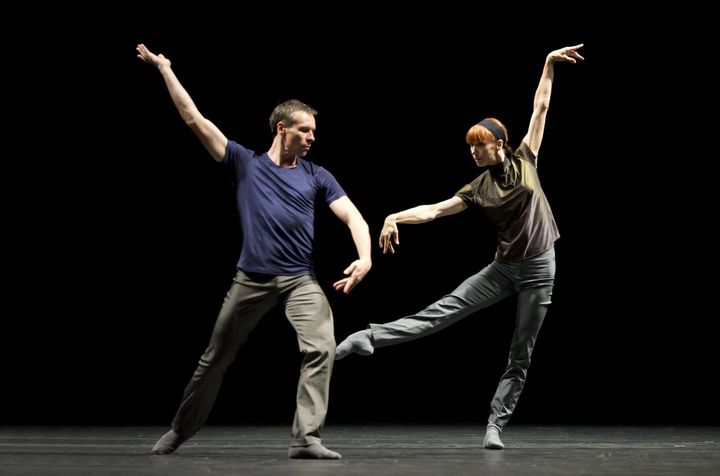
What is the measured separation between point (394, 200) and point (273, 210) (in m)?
2.98

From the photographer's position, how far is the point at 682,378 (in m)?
6.46

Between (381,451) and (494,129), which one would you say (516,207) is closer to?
(494,129)

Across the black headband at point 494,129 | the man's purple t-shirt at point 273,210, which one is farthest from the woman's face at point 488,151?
the man's purple t-shirt at point 273,210

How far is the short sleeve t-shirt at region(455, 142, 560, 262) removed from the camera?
3967 mm

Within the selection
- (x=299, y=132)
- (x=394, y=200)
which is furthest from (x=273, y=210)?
(x=394, y=200)

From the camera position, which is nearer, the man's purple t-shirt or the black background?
the man's purple t-shirt

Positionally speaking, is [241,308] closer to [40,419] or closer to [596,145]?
[40,419]

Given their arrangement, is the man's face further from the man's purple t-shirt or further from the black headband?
the black headband

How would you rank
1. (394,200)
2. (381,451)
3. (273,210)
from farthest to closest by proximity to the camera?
(394,200) < (381,451) < (273,210)

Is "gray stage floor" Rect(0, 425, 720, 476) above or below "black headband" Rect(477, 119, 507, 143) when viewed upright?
below

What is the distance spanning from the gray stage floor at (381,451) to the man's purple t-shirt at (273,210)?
0.66 metres

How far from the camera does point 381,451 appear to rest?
147 inches

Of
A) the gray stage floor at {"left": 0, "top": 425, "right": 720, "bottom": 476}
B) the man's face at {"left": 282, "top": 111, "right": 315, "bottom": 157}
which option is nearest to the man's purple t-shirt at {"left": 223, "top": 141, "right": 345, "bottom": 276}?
the man's face at {"left": 282, "top": 111, "right": 315, "bottom": 157}

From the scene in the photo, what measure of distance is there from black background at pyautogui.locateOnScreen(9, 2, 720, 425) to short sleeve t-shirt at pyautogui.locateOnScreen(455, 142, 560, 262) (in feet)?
7.51
